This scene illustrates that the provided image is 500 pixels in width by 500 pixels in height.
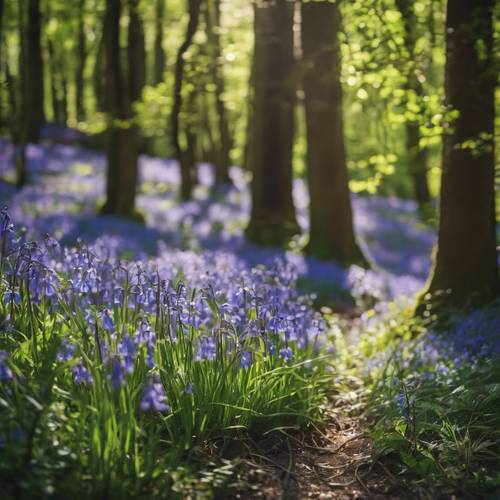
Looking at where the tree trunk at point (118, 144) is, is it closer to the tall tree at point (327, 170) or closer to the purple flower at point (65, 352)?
the tall tree at point (327, 170)

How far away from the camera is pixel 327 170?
1170cm

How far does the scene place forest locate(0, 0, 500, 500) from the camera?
3.42m

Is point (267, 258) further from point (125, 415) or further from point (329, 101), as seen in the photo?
point (125, 415)

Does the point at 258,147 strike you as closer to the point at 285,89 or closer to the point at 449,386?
the point at 285,89

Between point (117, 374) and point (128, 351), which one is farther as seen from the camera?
point (128, 351)

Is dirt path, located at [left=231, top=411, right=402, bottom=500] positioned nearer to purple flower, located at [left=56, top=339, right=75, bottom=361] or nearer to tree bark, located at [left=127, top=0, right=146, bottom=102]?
purple flower, located at [left=56, top=339, right=75, bottom=361]

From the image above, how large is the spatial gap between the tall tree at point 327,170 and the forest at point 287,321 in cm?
3

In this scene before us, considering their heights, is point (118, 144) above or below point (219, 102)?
below

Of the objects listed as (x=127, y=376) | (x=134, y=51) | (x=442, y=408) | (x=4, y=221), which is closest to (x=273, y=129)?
(x=134, y=51)

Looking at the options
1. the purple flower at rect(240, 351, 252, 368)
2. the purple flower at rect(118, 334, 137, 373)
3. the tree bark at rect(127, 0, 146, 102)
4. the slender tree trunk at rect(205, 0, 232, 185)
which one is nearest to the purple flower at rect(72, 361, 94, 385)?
the purple flower at rect(118, 334, 137, 373)

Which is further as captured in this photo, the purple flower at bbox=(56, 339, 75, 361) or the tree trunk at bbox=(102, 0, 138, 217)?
the tree trunk at bbox=(102, 0, 138, 217)

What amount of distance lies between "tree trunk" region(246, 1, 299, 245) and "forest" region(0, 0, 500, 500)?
4cm

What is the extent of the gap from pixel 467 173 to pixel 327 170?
4871 mm

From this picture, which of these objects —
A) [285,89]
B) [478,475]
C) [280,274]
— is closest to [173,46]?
[285,89]
